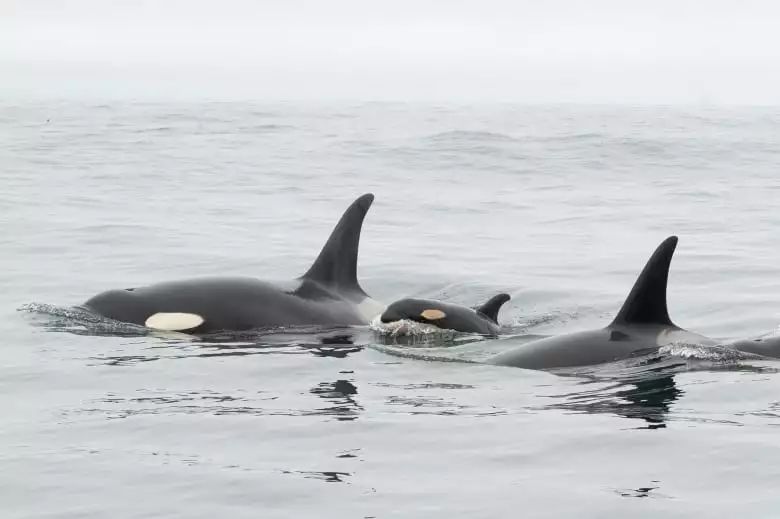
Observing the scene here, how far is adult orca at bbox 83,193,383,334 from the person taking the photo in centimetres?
1091

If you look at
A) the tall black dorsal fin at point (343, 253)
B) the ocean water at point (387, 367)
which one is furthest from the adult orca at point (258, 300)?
the ocean water at point (387, 367)

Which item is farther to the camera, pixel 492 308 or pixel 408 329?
pixel 492 308

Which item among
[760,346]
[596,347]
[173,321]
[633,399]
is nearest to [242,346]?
[173,321]

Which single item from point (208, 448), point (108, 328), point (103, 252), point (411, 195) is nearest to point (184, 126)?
point (411, 195)

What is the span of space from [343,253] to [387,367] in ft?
6.61

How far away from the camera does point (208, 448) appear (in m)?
7.18

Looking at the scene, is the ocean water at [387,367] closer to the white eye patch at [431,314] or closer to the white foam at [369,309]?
the white eye patch at [431,314]

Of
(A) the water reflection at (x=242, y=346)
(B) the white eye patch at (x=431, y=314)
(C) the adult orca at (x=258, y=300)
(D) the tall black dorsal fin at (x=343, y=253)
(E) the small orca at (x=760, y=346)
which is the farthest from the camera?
(D) the tall black dorsal fin at (x=343, y=253)

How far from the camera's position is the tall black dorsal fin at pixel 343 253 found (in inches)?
449

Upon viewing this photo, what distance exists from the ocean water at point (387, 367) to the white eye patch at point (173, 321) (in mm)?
205

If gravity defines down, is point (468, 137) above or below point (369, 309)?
above

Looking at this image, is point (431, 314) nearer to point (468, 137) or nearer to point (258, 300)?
point (258, 300)

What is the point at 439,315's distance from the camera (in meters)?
11.1

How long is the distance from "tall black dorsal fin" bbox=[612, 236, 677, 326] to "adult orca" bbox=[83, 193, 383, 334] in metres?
2.77
